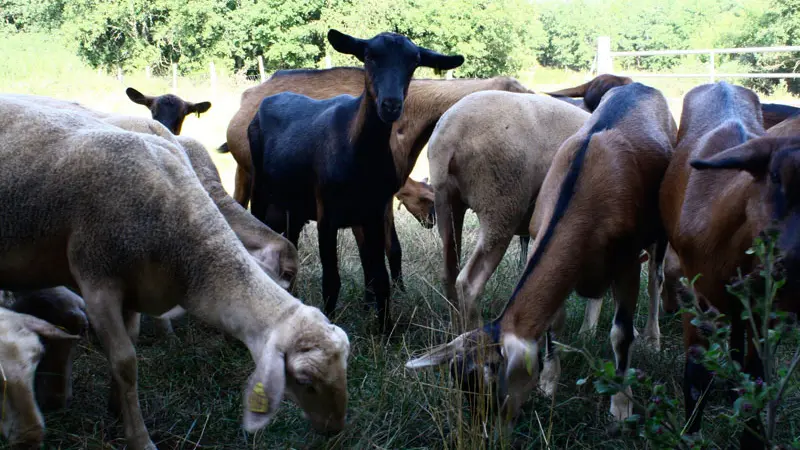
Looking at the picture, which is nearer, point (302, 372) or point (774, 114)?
point (302, 372)

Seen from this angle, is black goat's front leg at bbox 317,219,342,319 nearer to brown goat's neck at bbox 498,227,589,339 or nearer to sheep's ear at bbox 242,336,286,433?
brown goat's neck at bbox 498,227,589,339

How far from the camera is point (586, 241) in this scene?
408 centimetres

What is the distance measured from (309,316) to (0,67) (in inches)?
1235

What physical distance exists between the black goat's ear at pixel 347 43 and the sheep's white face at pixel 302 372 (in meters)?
3.05

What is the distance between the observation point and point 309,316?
3672 millimetres

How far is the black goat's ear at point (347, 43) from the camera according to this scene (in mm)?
6184

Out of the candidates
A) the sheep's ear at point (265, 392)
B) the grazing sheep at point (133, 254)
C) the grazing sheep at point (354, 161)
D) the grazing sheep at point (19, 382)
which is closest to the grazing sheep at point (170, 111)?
the grazing sheep at point (354, 161)

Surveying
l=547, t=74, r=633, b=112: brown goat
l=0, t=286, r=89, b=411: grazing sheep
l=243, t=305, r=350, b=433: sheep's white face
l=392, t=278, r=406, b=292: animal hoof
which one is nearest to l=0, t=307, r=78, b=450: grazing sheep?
l=0, t=286, r=89, b=411: grazing sheep

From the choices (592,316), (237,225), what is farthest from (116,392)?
(592,316)

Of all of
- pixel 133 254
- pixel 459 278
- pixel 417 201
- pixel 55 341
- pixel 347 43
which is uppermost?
pixel 347 43

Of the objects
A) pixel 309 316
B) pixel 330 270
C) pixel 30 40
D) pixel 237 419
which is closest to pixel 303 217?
pixel 330 270

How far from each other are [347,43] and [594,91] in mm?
2925

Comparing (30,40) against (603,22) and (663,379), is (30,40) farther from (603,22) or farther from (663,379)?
(603,22)

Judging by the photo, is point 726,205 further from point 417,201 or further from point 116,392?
point 417,201
